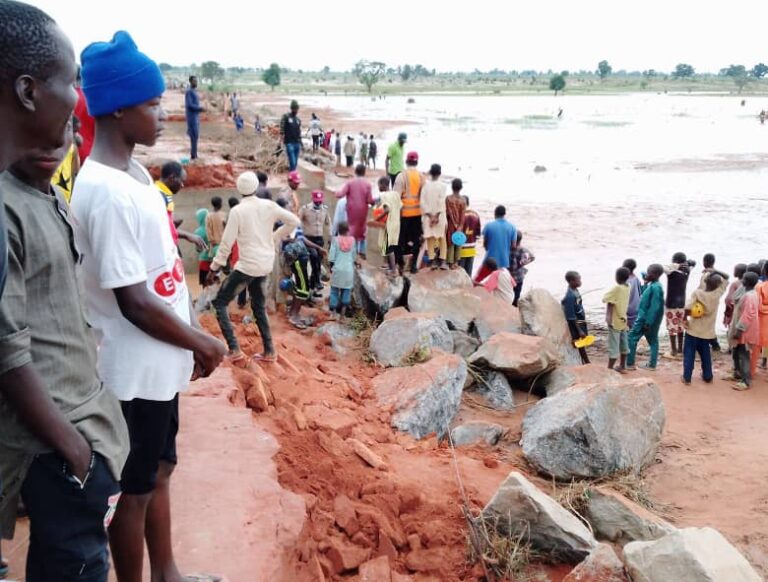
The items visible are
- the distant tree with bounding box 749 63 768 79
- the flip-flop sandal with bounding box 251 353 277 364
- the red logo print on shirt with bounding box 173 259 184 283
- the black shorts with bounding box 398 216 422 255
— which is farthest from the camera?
the distant tree with bounding box 749 63 768 79

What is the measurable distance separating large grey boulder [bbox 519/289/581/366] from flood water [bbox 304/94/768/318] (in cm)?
229

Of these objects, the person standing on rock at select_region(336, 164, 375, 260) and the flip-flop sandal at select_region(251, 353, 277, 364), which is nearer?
the flip-flop sandal at select_region(251, 353, 277, 364)

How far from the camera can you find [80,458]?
147 cm

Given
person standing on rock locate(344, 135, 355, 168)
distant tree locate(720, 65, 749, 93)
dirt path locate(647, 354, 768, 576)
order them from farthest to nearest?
1. distant tree locate(720, 65, 749, 93)
2. person standing on rock locate(344, 135, 355, 168)
3. dirt path locate(647, 354, 768, 576)

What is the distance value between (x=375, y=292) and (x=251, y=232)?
325 cm

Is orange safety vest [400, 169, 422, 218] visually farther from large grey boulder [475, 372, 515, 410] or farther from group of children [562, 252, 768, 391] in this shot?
large grey boulder [475, 372, 515, 410]

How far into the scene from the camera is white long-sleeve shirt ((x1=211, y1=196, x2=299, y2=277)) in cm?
497

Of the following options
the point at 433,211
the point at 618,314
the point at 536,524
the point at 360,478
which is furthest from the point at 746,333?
the point at 360,478

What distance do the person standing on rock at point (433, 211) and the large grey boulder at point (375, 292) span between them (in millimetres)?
674

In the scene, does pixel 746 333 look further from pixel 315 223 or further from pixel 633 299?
pixel 315 223

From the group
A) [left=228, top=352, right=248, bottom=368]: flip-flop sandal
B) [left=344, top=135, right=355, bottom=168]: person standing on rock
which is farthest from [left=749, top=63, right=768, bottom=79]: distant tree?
[left=228, top=352, right=248, bottom=368]: flip-flop sandal

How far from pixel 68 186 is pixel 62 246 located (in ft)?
9.76

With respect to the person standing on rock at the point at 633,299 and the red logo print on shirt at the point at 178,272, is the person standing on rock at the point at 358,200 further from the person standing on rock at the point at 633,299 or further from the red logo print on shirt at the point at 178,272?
the red logo print on shirt at the point at 178,272

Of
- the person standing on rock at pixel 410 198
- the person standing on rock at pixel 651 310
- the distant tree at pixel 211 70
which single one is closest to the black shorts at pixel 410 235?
the person standing on rock at pixel 410 198
